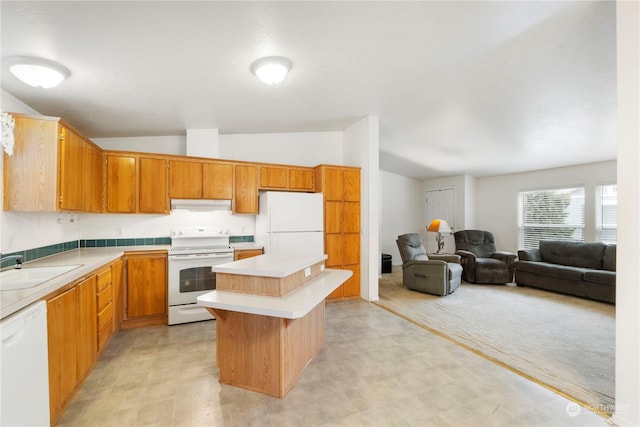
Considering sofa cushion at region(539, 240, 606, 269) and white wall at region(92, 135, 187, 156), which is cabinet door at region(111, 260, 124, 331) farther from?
sofa cushion at region(539, 240, 606, 269)

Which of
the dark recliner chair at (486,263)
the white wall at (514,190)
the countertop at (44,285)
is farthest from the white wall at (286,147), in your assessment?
the white wall at (514,190)

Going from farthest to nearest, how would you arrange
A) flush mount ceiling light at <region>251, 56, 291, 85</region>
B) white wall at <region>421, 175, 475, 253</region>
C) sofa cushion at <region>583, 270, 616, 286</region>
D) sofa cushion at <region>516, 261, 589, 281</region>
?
white wall at <region>421, 175, 475, 253</region> → sofa cushion at <region>516, 261, 589, 281</region> → sofa cushion at <region>583, 270, 616, 286</region> → flush mount ceiling light at <region>251, 56, 291, 85</region>

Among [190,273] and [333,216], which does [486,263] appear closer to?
[333,216]

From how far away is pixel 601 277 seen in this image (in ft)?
13.5

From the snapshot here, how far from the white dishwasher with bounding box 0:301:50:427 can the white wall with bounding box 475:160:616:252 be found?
24.3 ft

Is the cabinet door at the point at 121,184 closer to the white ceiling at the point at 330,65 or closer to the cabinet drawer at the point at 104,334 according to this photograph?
the white ceiling at the point at 330,65

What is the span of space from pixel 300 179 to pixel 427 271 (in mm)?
2570

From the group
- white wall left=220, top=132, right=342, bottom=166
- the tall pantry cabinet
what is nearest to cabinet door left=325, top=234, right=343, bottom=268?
the tall pantry cabinet

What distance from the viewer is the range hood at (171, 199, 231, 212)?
3799 mm

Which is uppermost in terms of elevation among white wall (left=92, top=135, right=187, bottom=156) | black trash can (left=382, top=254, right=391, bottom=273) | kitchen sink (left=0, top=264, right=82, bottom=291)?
→ white wall (left=92, top=135, right=187, bottom=156)

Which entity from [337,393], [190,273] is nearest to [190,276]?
[190,273]

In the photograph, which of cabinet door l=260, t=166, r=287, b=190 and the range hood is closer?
the range hood

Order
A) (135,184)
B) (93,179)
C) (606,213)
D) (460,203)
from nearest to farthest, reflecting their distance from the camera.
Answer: (93,179), (135,184), (606,213), (460,203)

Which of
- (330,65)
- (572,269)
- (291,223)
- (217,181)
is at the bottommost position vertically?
(572,269)
